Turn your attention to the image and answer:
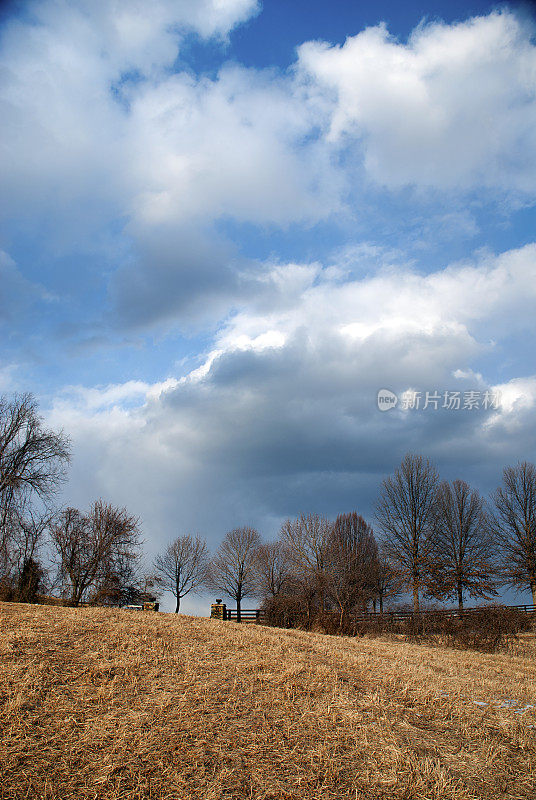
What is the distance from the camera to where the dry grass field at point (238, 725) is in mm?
5371

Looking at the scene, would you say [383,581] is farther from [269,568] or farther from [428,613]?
[428,613]

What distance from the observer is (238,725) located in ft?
22.2

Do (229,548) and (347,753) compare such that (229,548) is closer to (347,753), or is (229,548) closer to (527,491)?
(527,491)

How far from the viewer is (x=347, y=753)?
6.16m

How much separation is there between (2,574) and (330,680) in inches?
713

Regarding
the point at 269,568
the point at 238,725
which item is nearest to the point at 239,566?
the point at 269,568

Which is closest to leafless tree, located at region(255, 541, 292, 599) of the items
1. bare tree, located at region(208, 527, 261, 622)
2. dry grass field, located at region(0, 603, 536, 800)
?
bare tree, located at region(208, 527, 261, 622)

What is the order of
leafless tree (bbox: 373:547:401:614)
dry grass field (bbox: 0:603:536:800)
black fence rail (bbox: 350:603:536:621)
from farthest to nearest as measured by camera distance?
1. leafless tree (bbox: 373:547:401:614)
2. black fence rail (bbox: 350:603:536:621)
3. dry grass field (bbox: 0:603:536:800)

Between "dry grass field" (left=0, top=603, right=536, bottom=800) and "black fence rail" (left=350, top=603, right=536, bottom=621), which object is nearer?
"dry grass field" (left=0, top=603, right=536, bottom=800)

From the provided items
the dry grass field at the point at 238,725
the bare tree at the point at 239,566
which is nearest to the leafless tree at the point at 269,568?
the bare tree at the point at 239,566

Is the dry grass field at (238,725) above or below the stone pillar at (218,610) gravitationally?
above

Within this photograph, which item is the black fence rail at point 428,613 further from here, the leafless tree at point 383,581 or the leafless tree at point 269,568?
the leafless tree at point 269,568

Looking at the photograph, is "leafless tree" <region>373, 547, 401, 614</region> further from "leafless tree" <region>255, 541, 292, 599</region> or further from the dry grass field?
the dry grass field

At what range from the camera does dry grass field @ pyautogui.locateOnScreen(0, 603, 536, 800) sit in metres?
5.37
